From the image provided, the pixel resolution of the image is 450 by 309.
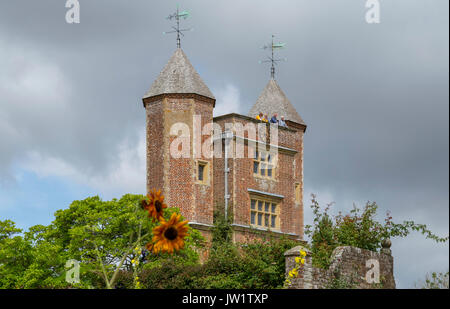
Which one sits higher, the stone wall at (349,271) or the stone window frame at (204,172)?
the stone window frame at (204,172)

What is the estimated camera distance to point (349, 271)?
22.8 metres

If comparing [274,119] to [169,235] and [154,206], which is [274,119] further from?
[169,235]

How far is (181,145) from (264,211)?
246 inches

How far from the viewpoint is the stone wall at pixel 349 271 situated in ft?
70.1

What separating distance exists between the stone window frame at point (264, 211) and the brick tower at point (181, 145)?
256cm

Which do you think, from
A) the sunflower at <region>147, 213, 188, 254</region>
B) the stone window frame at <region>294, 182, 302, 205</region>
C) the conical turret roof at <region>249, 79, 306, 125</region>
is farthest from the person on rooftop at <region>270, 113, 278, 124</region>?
the sunflower at <region>147, 213, 188, 254</region>

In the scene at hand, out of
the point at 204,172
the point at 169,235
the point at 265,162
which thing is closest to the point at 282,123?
the point at 265,162

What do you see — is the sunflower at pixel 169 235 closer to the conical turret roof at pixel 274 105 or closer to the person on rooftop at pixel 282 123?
the person on rooftop at pixel 282 123

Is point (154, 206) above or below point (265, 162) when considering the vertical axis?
below

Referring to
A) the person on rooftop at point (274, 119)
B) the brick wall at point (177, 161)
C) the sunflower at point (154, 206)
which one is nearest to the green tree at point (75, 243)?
the brick wall at point (177, 161)

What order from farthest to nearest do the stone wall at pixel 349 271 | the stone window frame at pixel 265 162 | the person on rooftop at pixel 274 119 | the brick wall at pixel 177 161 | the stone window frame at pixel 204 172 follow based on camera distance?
the person on rooftop at pixel 274 119
the stone window frame at pixel 265 162
the stone window frame at pixel 204 172
the brick wall at pixel 177 161
the stone wall at pixel 349 271

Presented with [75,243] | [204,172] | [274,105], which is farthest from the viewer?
[274,105]

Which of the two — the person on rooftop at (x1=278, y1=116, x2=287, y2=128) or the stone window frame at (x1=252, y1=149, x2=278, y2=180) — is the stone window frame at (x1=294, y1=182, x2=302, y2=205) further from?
the person on rooftop at (x1=278, y1=116, x2=287, y2=128)
